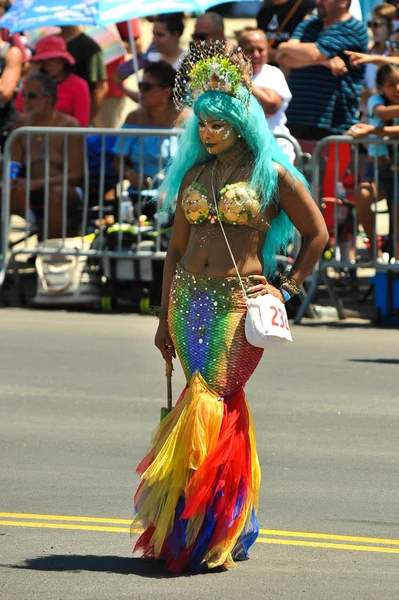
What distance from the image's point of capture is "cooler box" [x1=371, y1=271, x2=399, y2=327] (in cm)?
1192

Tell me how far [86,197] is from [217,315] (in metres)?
7.47

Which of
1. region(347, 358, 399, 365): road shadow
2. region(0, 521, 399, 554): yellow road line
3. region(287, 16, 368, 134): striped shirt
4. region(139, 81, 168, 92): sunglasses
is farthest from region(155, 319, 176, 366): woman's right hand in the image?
region(287, 16, 368, 134): striped shirt

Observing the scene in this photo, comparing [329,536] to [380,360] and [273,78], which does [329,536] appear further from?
[273,78]

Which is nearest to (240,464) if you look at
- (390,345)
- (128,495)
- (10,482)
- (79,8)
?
(128,495)

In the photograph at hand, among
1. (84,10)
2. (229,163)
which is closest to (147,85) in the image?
(84,10)

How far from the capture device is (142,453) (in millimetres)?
7422

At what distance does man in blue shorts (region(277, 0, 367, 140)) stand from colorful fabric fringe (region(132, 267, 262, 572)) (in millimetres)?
7472

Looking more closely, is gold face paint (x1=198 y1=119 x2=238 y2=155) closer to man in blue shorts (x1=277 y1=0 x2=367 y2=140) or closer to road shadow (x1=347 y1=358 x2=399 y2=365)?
road shadow (x1=347 y1=358 x2=399 y2=365)

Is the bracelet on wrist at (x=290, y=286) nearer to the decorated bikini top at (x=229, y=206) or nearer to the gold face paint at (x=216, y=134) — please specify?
the decorated bikini top at (x=229, y=206)

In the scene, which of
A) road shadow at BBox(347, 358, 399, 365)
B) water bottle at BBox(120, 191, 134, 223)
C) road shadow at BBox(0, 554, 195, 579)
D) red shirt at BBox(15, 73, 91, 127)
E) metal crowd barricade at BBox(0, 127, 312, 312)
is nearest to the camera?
road shadow at BBox(0, 554, 195, 579)

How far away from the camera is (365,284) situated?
13586 millimetres

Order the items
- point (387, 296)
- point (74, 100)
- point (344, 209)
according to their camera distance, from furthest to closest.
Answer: point (74, 100)
point (344, 209)
point (387, 296)

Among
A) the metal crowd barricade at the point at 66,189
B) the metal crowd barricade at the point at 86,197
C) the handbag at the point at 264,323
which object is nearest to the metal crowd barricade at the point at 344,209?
the metal crowd barricade at the point at 86,197

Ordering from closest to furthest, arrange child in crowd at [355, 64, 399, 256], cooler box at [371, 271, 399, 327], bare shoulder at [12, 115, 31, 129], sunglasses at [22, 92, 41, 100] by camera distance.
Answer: child in crowd at [355, 64, 399, 256] < cooler box at [371, 271, 399, 327] < sunglasses at [22, 92, 41, 100] < bare shoulder at [12, 115, 31, 129]
